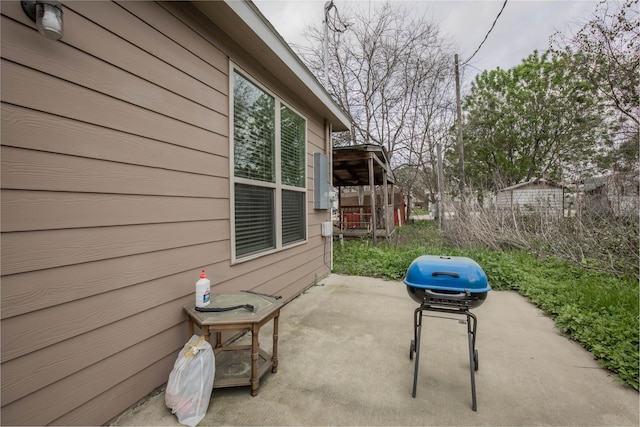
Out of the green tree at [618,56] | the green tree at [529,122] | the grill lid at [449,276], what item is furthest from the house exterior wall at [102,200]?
the green tree at [529,122]

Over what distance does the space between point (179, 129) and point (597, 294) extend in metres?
4.31

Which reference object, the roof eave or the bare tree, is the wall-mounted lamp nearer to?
the roof eave

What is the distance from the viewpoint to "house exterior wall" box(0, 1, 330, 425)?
3.70 feet

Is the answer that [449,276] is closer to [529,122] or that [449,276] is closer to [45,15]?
[45,15]

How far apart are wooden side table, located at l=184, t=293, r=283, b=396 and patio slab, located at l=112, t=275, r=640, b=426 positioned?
0.09 m

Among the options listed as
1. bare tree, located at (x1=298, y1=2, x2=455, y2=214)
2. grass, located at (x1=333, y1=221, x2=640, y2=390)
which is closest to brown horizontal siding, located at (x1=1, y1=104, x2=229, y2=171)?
grass, located at (x1=333, y1=221, x2=640, y2=390)

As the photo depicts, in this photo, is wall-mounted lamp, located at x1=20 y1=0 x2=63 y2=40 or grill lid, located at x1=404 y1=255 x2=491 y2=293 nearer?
wall-mounted lamp, located at x1=20 y1=0 x2=63 y2=40

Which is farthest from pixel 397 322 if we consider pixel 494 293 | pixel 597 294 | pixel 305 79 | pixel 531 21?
pixel 531 21

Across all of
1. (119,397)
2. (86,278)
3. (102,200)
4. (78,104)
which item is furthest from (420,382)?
(78,104)

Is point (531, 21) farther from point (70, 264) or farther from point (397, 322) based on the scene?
point (70, 264)

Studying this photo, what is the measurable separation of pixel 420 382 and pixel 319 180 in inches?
112

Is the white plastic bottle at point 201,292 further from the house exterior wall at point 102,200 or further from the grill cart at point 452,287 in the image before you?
the grill cart at point 452,287

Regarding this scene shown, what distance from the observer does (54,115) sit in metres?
1.22

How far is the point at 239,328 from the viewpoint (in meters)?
1.63
